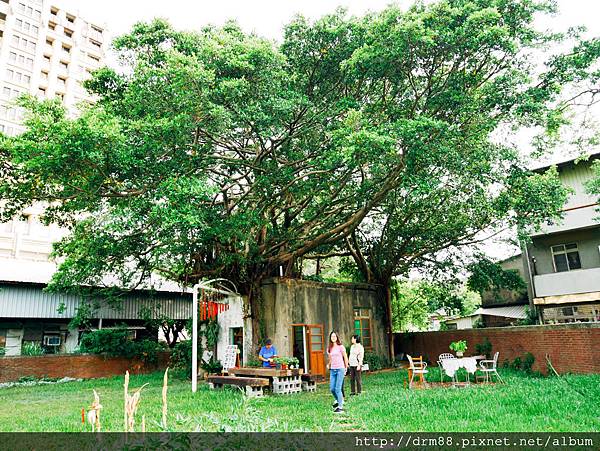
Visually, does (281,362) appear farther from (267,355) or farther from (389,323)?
(389,323)

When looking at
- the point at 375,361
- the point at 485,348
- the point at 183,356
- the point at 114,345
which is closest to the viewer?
the point at 485,348

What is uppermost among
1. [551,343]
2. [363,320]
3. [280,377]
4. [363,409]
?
[363,320]

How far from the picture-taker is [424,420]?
703 cm

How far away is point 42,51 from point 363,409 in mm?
49518

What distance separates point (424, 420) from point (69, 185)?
9004 millimetres

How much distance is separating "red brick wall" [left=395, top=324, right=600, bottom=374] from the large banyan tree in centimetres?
363

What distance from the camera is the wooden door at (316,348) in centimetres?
1563

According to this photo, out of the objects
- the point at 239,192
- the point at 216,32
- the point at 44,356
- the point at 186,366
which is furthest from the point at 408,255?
the point at 44,356

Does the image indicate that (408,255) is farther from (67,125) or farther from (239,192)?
(67,125)

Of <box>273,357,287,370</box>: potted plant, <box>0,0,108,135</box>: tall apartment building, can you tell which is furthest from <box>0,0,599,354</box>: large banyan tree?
<box>0,0,108,135</box>: tall apartment building

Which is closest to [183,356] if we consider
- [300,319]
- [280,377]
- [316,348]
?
[300,319]

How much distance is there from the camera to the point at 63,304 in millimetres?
18094

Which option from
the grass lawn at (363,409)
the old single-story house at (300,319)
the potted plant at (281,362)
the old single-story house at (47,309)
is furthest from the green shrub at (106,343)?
the potted plant at (281,362)

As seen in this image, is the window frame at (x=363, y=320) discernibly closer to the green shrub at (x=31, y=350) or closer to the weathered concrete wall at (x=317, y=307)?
the weathered concrete wall at (x=317, y=307)
